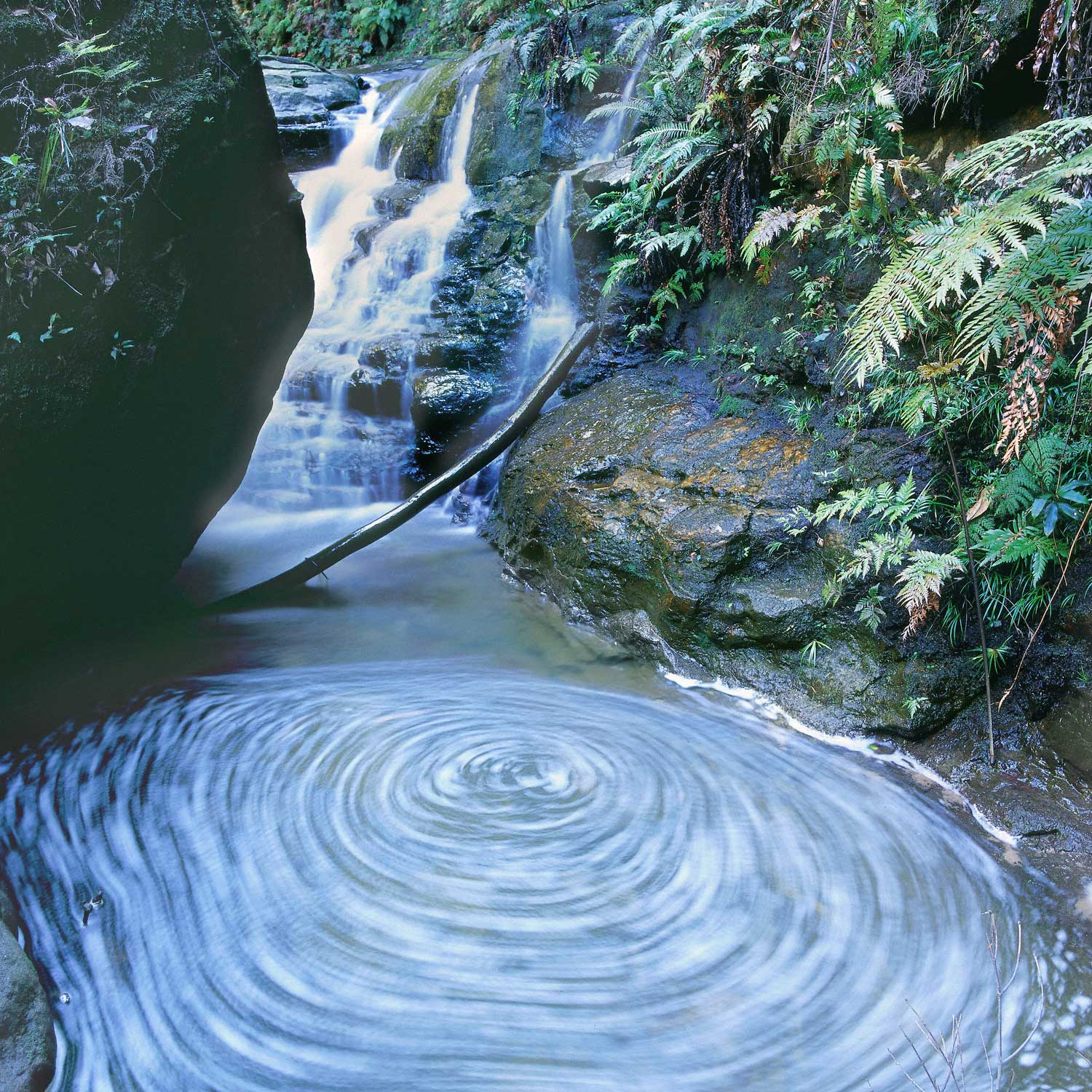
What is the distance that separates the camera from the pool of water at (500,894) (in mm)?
2547

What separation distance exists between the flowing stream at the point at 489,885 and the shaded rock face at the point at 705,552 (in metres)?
0.28

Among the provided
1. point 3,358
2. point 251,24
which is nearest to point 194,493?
point 3,358

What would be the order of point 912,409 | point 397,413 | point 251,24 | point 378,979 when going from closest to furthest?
point 378,979, point 912,409, point 397,413, point 251,24

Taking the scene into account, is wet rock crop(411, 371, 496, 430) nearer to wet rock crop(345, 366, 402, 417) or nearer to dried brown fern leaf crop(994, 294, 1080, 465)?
wet rock crop(345, 366, 402, 417)

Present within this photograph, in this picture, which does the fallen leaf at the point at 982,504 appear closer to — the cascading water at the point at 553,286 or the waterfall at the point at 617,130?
the cascading water at the point at 553,286

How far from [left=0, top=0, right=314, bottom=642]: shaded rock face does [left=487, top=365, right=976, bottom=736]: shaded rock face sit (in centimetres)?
243

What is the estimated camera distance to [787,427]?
16.8 feet

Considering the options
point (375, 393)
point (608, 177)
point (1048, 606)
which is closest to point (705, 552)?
point (1048, 606)

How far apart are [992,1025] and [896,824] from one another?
966 mm

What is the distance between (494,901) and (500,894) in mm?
42

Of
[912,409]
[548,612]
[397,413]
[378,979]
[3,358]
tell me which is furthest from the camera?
[397,413]

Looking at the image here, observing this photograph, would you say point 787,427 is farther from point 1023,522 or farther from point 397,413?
point 397,413

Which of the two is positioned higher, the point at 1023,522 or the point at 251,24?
the point at 251,24

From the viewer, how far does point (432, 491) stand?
654 centimetres
